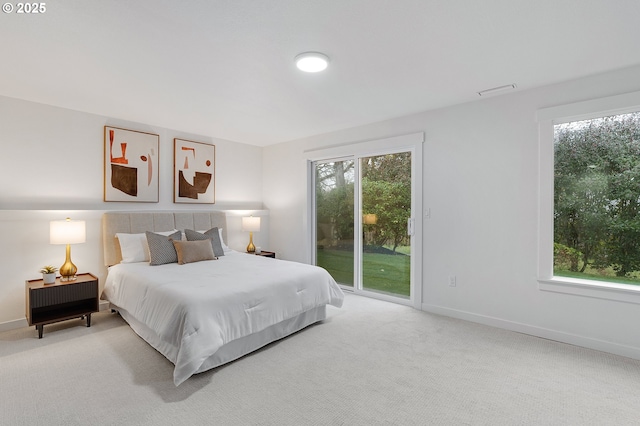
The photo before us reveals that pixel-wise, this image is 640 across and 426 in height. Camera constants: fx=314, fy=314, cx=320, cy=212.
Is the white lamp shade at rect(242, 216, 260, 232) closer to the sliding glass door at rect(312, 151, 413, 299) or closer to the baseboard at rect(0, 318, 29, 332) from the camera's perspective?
the sliding glass door at rect(312, 151, 413, 299)

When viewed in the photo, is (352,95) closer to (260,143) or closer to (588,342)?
(260,143)

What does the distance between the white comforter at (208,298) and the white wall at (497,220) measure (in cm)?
143

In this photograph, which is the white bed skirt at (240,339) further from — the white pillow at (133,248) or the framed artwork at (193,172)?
the framed artwork at (193,172)

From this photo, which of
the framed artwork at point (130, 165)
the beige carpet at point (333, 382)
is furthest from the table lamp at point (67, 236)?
the framed artwork at point (130, 165)

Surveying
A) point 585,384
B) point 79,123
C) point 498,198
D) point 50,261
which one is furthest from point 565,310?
point 79,123

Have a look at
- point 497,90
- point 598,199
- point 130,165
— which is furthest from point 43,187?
point 598,199

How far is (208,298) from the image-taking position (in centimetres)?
245

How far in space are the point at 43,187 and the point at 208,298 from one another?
2617 mm

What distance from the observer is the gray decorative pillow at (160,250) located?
359 cm

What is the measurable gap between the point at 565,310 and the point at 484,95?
223 cm

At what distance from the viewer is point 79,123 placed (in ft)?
12.2

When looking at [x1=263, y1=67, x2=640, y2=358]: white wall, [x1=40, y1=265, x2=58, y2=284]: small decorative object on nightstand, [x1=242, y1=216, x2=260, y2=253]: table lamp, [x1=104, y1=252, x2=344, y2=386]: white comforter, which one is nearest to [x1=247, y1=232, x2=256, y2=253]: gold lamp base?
[x1=242, y1=216, x2=260, y2=253]: table lamp

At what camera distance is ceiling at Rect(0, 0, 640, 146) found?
188 cm

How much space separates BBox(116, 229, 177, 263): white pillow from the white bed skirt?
0.61m
